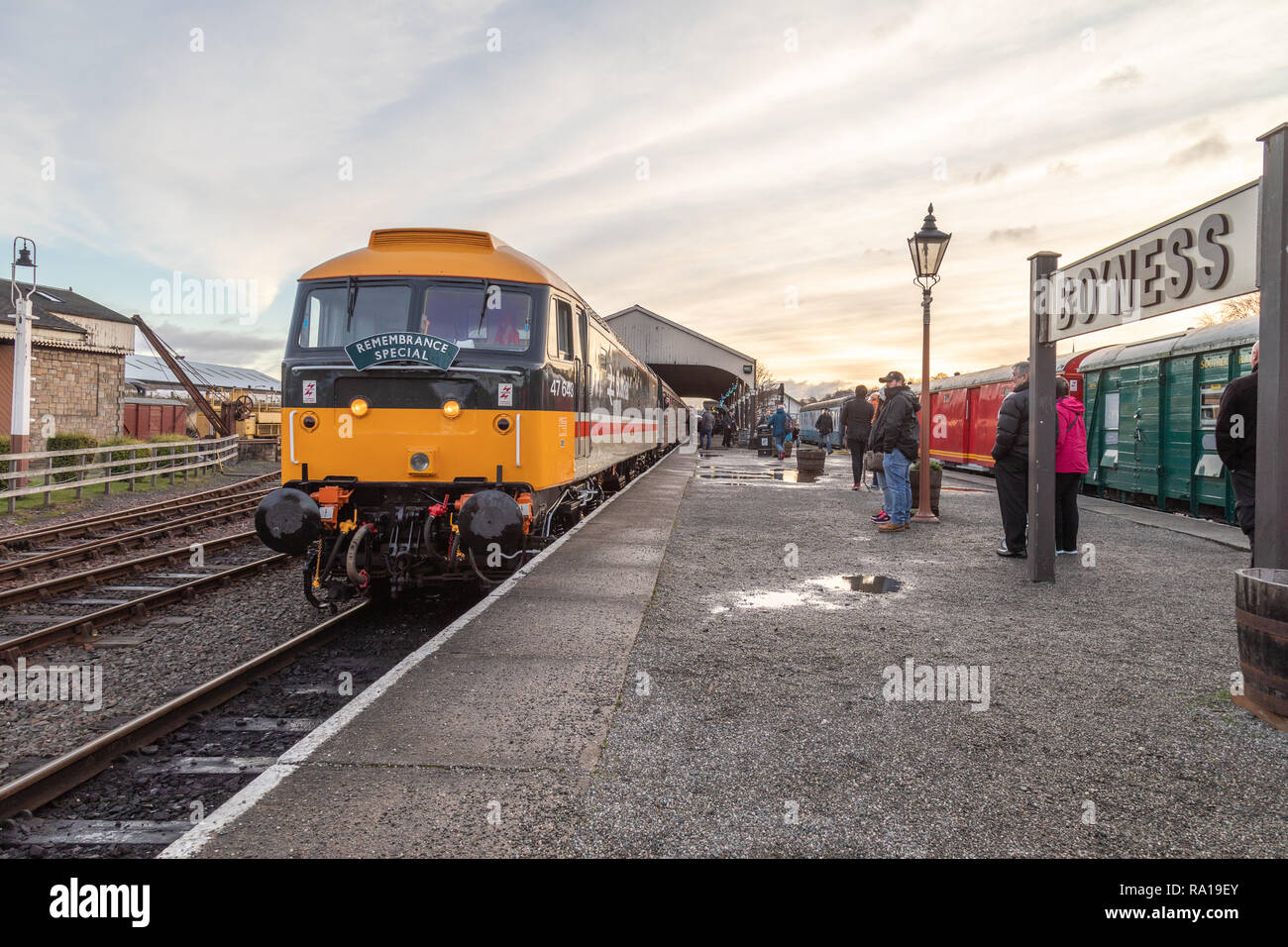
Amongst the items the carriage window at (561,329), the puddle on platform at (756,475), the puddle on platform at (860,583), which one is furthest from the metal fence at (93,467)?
the puddle on platform at (756,475)

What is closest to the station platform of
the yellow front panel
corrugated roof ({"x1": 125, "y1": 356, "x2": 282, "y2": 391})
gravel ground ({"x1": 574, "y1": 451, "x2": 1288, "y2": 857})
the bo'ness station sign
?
gravel ground ({"x1": 574, "y1": 451, "x2": 1288, "y2": 857})

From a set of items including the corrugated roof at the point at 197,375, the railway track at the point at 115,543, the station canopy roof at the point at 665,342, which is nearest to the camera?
the railway track at the point at 115,543

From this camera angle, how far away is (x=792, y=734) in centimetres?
366

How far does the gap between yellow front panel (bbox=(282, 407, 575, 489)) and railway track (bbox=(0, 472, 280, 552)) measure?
6.35m

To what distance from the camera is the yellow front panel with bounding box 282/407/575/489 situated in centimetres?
642

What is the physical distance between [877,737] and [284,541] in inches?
176

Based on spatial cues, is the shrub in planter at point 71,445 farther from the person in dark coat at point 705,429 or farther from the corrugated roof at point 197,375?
the corrugated roof at point 197,375

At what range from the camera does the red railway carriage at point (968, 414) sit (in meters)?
20.1

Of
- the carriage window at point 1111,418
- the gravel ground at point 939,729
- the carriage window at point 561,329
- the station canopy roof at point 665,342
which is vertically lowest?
the gravel ground at point 939,729

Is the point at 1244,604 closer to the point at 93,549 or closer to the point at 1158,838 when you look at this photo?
the point at 1158,838

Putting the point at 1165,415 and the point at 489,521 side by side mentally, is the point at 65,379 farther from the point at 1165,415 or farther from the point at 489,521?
the point at 1165,415

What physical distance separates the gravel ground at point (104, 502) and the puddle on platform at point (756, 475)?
11.6 m

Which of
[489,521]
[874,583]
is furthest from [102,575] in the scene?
[874,583]

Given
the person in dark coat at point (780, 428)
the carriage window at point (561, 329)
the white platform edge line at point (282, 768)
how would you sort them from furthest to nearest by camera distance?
the person in dark coat at point (780, 428), the carriage window at point (561, 329), the white platform edge line at point (282, 768)
